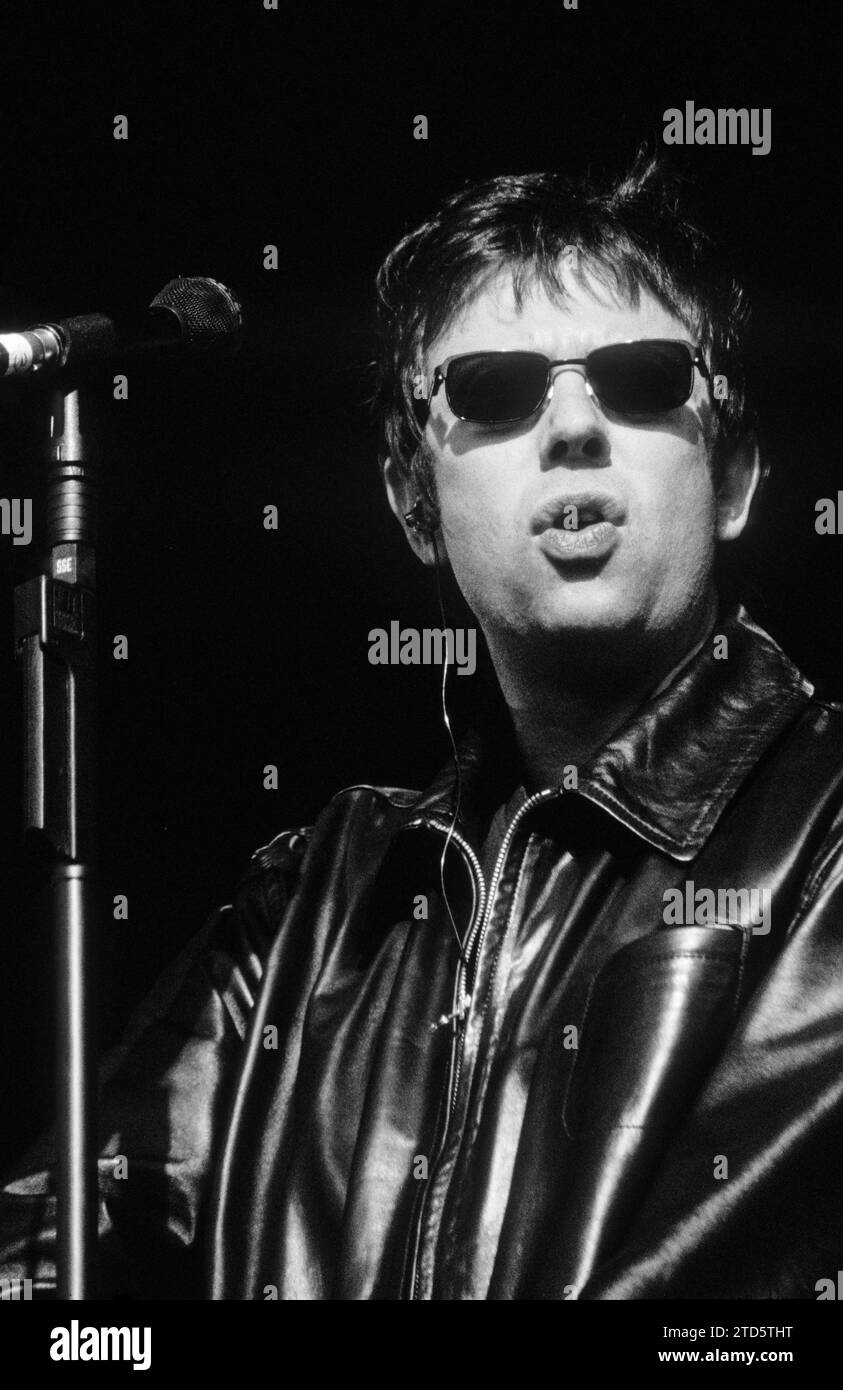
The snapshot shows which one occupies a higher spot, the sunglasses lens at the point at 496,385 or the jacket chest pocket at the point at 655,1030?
the sunglasses lens at the point at 496,385

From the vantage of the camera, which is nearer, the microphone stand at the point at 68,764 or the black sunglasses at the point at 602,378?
the microphone stand at the point at 68,764

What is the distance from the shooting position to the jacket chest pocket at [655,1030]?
2.13m

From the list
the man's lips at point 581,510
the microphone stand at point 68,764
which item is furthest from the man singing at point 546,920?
the microphone stand at point 68,764

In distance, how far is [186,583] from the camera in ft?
9.59

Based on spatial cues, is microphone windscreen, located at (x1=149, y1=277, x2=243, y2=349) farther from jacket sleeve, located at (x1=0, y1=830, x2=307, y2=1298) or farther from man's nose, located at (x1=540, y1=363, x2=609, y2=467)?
jacket sleeve, located at (x1=0, y1=830, x2=307, y2=1298)

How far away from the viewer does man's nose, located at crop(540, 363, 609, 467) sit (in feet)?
8.27

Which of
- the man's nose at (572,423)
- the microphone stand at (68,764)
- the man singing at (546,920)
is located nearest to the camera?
the microphone stand at (68,764)

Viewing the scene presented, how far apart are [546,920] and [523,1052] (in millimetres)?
192

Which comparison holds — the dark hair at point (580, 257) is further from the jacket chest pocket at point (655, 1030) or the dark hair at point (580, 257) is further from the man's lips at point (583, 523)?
the jacket chest pocket at point (655, 1030)

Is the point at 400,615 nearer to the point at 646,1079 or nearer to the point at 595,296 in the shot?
the point at 595,296

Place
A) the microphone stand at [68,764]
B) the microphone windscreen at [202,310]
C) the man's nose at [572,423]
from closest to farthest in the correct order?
the microphone stand at [68,764] → the microphone windscreen at [202,310] → the man's nose at [572,423]

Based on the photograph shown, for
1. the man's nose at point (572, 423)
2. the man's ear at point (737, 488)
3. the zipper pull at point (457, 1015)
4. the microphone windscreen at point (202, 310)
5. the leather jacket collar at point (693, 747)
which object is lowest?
the zipper pull at point (457, 1015)

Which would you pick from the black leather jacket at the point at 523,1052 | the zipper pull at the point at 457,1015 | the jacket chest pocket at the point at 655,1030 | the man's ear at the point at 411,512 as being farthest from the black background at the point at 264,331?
the jacket chest pocket at the point at 655,1030

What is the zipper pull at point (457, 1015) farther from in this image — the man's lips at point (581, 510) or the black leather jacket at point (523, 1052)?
the man's lips at point (581, 510)
